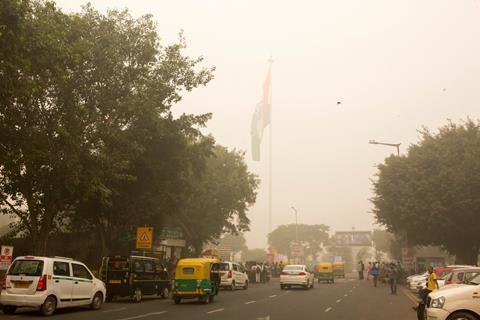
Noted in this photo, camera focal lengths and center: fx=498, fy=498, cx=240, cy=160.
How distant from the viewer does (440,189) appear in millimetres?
39281

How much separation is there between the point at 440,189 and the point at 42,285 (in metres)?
32.2

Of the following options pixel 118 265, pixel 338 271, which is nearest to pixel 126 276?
pixel 118 265

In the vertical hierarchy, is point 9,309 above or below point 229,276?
below

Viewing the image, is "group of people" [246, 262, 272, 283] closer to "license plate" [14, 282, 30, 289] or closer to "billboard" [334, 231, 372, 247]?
"license plate" [14, 282, 30, 289]

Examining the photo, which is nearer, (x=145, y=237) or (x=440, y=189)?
(x=145, y=237)

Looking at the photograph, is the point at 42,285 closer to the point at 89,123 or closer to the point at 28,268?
the point at 28,268

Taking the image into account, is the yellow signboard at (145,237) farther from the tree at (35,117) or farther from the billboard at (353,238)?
the billboard at (353,238)

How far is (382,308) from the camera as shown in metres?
20.3

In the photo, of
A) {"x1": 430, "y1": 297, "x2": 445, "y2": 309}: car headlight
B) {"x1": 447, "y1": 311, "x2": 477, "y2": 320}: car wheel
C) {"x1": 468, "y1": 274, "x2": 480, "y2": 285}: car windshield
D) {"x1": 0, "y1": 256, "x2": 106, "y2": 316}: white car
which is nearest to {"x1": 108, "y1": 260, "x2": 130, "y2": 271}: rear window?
{"x1": 0, "y1": 256, "x2": 106, "y2": 316}: white car

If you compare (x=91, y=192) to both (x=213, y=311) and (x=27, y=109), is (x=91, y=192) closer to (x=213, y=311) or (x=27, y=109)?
(x=27, y=109)

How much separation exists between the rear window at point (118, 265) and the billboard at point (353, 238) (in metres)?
79.4

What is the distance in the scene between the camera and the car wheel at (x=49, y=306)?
1603 cm

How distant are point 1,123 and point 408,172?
108 ft

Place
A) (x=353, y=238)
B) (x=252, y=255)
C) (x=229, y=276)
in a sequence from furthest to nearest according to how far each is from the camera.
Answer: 1. (x=252, y=255)
2. (x=353, y=238)
3. (x=229, y=276)
